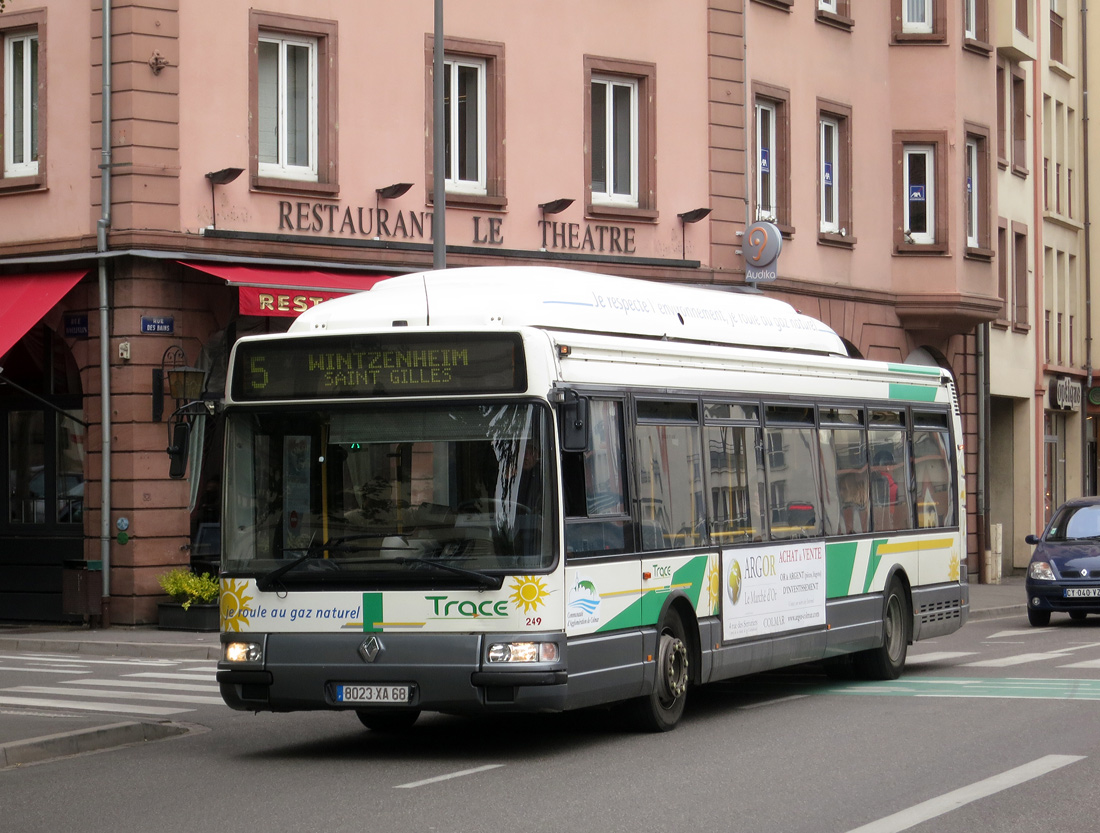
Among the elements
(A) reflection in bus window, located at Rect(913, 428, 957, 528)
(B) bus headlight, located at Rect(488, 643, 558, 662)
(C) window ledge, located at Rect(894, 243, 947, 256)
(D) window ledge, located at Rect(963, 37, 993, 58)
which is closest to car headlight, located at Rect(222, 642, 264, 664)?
(B) bus headlight, located at Rect(488, 643, 558, 662)

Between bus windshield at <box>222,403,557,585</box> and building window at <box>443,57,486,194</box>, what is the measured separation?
1416cm

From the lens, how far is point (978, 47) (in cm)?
3347

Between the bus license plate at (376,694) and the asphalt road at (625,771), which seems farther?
the bus license plate at (376,694)

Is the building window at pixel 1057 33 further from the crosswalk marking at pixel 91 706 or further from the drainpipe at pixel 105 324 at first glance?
the crosswalk marking at pixel 91 706

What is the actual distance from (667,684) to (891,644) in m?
4.58

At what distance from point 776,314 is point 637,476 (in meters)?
3.81

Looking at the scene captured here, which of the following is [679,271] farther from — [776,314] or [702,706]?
[702,706]

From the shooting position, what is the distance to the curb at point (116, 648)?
20.0 meters

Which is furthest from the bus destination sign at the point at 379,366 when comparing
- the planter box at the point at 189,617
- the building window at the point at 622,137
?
the building window at the point at 622,137

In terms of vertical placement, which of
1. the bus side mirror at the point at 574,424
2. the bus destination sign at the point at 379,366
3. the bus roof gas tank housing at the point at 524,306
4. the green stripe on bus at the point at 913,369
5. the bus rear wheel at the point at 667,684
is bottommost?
the bus rear wheel at the point at 667,684

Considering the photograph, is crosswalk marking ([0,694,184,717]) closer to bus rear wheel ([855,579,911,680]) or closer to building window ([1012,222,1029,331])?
bus rear wheel ([855,579,911,680])

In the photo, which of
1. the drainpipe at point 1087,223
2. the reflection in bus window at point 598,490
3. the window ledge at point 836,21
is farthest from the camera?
the drainpipe at point 1087,223

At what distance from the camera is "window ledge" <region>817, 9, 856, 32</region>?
3067 cm

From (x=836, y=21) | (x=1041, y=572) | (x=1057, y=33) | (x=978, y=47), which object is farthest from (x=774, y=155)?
(x=1057, y=33)
